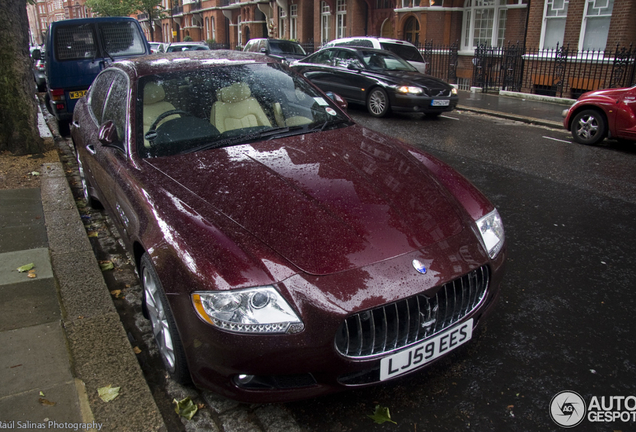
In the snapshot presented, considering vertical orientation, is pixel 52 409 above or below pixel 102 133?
below

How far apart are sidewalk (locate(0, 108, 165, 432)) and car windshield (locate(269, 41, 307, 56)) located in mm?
15895

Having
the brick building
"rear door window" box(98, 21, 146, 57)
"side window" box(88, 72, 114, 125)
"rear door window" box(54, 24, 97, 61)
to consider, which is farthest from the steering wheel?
the brick building

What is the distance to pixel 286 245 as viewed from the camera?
92.7 inches

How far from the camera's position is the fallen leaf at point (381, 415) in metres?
2.42

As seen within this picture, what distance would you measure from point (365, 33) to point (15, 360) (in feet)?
90.1

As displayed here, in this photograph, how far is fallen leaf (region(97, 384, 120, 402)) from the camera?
2.54 meters

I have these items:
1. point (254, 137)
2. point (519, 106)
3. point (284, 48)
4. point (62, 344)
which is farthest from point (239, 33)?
point (62, 344)

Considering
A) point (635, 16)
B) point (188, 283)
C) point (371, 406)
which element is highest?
point (635, 16)

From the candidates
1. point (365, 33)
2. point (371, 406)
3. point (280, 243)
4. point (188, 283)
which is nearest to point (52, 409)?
point (188, 283)

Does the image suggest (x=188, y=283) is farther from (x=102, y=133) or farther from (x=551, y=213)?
(x=551, y=213)

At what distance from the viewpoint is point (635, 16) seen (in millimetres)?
13680

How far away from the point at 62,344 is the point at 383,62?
10829 millimetres

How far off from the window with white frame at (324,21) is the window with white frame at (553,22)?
54.3 feet

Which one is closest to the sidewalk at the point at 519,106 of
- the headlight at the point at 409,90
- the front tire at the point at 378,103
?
the headlight at the point at 409,90
